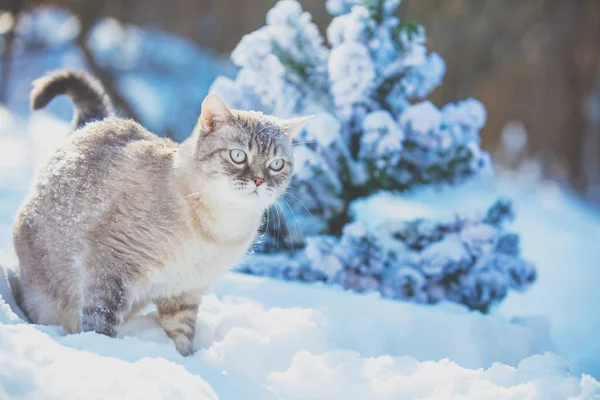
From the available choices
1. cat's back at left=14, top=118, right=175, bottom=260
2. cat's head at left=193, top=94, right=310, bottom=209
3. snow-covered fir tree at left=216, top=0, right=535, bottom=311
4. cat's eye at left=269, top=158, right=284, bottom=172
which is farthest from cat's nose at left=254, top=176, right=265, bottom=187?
snow-covered fir tree at left=216, top=0, right=535, bottom=311

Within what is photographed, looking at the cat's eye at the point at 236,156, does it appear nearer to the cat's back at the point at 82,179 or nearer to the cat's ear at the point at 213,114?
the cat's ear at the point at 213,114

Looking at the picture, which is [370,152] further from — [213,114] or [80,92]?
[80,92]

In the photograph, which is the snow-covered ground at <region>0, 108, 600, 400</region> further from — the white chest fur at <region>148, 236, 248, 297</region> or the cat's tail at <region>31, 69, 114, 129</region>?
the cat's tail at <region>31, 69, 114, 129</region>

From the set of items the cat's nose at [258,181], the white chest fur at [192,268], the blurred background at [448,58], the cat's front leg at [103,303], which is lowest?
the cat's front leg at [103,303]

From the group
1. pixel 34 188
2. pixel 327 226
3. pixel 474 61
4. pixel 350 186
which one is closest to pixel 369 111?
pixel 350 186

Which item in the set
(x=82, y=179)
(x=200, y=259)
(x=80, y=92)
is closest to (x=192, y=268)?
(x=200, y=259)

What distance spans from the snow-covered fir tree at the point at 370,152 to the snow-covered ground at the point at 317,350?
171mm

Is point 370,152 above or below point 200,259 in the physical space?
→ above

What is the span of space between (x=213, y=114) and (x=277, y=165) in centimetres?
29

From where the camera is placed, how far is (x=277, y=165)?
6.86 feet

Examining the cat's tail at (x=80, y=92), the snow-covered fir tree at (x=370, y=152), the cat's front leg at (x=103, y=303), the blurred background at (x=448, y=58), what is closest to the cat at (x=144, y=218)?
the cat's front leg at (x=103, y=303)

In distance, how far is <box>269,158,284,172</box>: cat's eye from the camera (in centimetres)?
208

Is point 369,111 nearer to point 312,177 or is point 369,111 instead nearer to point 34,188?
point 312,177

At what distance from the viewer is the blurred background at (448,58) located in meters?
6.00
